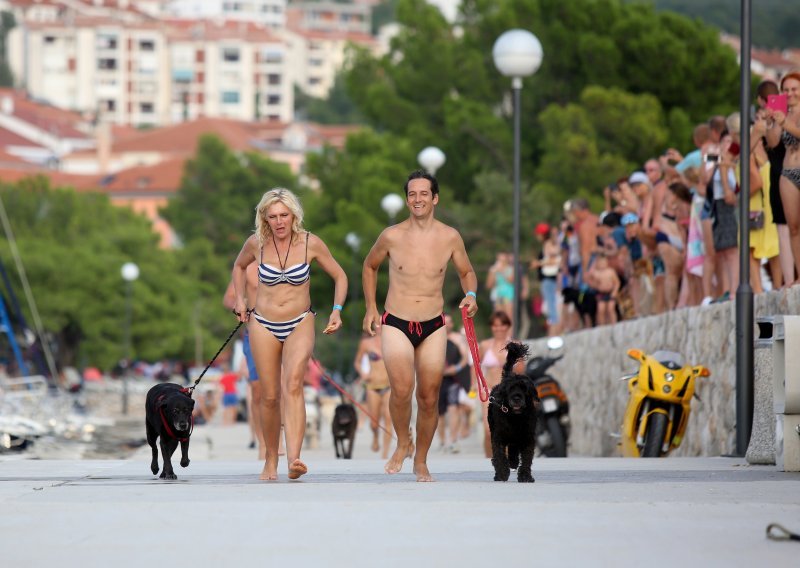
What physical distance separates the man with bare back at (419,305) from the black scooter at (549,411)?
6.06 meters

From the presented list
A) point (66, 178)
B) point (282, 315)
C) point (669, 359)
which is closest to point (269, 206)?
point (282, 315)

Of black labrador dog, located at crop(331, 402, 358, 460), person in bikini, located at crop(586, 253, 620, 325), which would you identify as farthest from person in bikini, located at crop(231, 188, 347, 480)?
person in bikini, located at crop(586, 253, 620, 325)

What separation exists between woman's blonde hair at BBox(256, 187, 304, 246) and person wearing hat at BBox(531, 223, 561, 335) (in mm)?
13879

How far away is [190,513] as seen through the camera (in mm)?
8461

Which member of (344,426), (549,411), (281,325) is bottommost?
(344,426)

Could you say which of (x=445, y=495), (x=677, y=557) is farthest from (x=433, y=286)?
(x=677, y=557)

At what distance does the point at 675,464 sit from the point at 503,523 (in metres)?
5.21

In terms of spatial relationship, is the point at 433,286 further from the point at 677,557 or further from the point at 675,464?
the point at 677,557

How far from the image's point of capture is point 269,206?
11492mm

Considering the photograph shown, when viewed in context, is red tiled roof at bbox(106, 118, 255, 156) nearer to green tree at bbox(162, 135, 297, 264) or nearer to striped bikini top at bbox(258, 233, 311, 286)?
green tree at bbox(162, 135, 297, 264)

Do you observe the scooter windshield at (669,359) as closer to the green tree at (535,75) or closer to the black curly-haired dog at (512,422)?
the black curly-haired dog at (512,422)

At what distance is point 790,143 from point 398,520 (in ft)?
22.9

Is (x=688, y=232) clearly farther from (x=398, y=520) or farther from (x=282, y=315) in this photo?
(x=398, y=520)

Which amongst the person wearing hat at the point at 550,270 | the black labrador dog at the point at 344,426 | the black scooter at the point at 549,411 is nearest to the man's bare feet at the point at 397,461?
the black scooter at the point at 549,411
